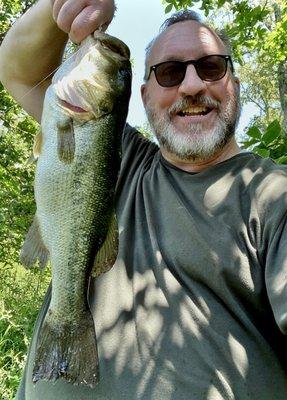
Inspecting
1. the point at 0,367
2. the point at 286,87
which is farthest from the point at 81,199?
the point at 286,87

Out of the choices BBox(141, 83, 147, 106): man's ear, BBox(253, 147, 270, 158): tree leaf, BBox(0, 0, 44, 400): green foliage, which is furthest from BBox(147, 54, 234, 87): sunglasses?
BBox(0, 0, 44, 400): green foliage

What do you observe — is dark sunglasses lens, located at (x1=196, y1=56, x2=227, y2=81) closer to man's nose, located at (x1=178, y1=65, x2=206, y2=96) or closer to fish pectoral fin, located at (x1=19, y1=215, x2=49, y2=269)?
man's nose, located at (x1=178, y1=65, x2=206, y2=96)

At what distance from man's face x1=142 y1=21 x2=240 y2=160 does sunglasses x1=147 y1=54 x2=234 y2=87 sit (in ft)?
0.07

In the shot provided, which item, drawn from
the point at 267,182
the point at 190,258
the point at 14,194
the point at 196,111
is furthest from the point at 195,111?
the point at 14,194

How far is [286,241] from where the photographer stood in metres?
2.08

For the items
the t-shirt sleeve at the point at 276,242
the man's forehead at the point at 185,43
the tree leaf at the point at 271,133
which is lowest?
the tree leaf at the point at 271,133

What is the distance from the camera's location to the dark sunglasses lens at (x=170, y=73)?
2730 mm

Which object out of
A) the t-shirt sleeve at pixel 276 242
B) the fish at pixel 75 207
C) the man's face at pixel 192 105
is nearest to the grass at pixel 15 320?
the fish at pixel 75 207

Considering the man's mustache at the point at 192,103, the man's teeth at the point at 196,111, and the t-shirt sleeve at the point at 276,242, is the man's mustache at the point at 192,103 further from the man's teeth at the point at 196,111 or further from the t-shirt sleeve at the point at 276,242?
the t-shirt sleeve at the point at 276,242

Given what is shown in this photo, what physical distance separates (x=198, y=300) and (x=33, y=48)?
1.49 meters

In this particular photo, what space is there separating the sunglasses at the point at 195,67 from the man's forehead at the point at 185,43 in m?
0.04

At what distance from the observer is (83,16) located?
2.21 m

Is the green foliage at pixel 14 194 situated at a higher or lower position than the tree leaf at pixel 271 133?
lower

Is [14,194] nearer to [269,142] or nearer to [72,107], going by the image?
[269,142]
